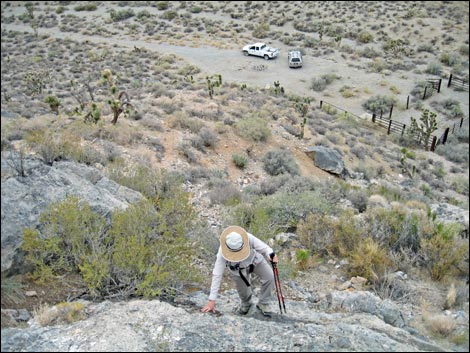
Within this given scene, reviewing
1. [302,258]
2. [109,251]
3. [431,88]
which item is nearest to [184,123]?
[302,258]

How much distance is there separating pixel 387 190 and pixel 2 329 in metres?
11.8

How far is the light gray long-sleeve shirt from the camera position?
525 centimetres

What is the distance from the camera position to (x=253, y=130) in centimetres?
1623

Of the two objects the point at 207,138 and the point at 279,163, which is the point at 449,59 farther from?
the point at 207,138

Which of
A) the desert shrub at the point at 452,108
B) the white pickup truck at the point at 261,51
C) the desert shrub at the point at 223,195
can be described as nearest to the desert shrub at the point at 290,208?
the desert shrub at the point at 223,195

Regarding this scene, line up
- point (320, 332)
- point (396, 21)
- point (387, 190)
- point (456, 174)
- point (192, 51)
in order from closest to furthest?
point (320, 332) < point (387, 190) < point (456, 174) < point (192, 51) < point (396, 21)

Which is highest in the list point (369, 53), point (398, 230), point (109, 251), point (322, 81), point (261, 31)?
point (109, 251)

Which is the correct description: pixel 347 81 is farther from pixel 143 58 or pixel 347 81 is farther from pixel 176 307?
pixel 176 307

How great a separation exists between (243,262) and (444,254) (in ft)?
12.0

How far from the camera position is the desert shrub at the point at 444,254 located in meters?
6.82

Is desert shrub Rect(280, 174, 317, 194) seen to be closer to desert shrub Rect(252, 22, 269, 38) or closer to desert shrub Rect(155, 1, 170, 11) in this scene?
desert shrub Rect(252, 22, 269, 38)

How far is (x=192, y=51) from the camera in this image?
3603cm

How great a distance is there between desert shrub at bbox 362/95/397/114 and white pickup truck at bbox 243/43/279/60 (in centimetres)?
1075

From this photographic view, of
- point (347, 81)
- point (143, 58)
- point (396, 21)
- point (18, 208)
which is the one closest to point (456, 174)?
point (347, 81)
